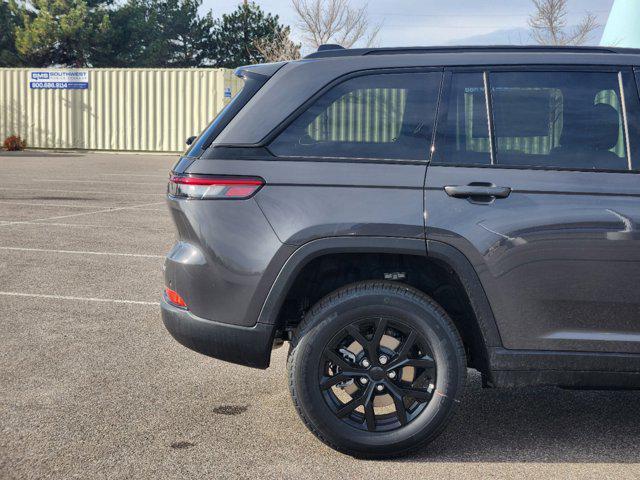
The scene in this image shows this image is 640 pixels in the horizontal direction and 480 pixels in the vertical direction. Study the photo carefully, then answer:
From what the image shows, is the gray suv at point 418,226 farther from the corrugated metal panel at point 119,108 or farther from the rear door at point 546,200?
the corrugated metal panel at point 119,108

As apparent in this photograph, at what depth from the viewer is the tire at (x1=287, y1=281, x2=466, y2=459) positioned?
12.1 ft

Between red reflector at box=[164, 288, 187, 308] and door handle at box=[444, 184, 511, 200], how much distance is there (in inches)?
52.0

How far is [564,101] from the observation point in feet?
12.4

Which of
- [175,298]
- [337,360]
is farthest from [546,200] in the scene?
[175,298]

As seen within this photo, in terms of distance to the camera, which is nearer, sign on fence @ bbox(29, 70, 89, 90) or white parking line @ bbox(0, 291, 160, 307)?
white parking line @ bbox(0, 291, 160, 307)

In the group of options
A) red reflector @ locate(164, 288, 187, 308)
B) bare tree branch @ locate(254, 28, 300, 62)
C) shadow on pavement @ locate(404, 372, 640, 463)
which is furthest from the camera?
bare tree branch @ locate(254, 28, 300, 62)

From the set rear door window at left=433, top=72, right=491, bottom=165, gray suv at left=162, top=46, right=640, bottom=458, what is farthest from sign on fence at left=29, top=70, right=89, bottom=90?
rear door window at left=433, top=72, right=491, bottom=165

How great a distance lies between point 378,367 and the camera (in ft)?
12.3

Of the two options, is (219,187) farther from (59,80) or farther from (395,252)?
(59,80)

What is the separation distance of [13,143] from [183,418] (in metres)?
32.9

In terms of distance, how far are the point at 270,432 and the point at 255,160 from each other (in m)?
1.32

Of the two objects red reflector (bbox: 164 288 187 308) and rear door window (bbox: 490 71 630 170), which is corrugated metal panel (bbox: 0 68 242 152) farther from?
rear door window (bbox: 490 71 630 170)

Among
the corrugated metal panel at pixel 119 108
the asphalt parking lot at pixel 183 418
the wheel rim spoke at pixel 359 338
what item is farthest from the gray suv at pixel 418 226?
the corrugated metal panel at pixel 119 108

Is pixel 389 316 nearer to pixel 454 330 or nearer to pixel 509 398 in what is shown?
pixel 454 330
